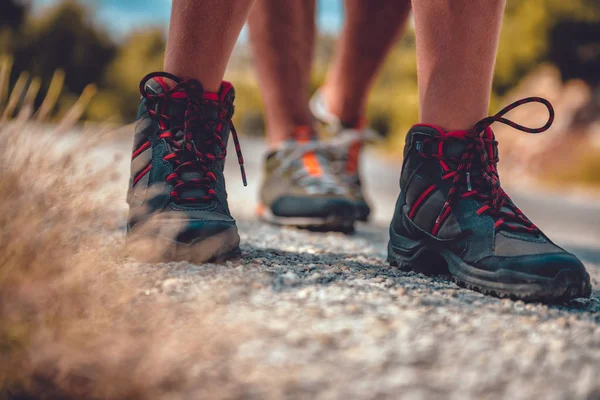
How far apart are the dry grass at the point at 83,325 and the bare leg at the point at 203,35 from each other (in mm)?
458

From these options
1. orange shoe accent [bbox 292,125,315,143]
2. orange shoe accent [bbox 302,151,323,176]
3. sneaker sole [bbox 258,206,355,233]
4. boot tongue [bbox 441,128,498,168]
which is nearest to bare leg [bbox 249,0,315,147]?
orange shoe accent [bbox 292,125,315,143]

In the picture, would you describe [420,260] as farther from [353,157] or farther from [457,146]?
[353,157]

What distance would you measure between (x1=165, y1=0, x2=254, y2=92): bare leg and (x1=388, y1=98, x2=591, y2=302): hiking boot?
1.70 ft

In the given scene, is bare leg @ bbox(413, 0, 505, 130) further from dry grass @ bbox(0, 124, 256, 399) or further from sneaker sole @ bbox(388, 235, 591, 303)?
dry grass @ bbox(0, 124, 256, 399)

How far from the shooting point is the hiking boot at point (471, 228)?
1.22m

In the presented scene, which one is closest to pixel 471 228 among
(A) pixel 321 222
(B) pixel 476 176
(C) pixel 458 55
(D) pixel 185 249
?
(B) pixel 476 176

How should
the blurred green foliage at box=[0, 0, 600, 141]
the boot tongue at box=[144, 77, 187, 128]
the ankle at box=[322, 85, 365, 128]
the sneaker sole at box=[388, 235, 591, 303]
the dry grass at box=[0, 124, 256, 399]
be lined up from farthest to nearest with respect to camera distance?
the blurred green foliage at box=[0, 0, 600, 141], the ankle at box=[322, 85, 365, 128], the boot tongue at box=[144, 77, 187, 128], the sneaker sole at box=[388, 235, 591, 303], the dry grass at box=[0, 124, 256, 399]

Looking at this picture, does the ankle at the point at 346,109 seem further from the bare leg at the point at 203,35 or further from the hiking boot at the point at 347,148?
the bare leg at the point at 203,35

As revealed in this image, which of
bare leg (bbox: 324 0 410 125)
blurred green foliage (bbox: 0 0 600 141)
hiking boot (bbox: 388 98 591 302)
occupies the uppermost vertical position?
blurred green foliage (bbox: 0 0 600 141)

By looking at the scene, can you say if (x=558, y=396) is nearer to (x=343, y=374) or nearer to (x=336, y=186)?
(x=343, y=374)

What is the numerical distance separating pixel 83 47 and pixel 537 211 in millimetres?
13655

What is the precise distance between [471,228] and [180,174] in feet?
2.32

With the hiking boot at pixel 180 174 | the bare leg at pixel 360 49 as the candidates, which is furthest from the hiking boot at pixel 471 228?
the bare leg at pixel 360 49

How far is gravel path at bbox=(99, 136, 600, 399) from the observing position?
83cm
